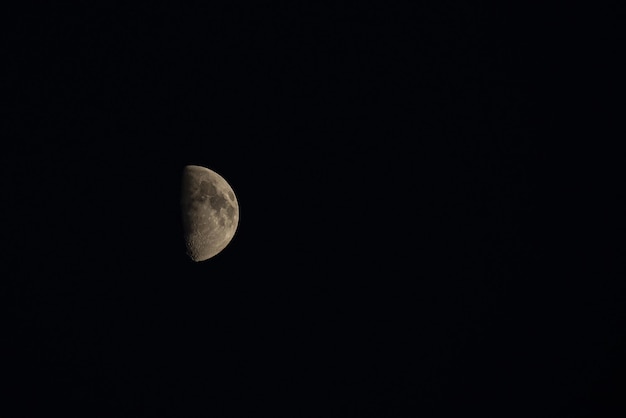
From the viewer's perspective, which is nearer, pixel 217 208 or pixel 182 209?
pixel 182 209

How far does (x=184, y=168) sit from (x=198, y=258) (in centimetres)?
147

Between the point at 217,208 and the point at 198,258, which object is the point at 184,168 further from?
the point at 198,258

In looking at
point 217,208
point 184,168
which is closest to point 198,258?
point 217,208

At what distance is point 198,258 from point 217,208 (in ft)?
2.84

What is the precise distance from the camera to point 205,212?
5621mm

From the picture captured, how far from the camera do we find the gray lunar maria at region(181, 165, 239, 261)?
5.51 meters

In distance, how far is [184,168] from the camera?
5.80m

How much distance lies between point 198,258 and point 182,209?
0.88m

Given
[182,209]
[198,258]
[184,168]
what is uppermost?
[184,168]

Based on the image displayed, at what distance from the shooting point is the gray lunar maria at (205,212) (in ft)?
18.1

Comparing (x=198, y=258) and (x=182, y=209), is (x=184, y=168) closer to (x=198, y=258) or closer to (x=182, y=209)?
(x=182, y=209)

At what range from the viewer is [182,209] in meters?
5.46

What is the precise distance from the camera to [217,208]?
19.1 feet

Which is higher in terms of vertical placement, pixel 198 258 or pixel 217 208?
pixel 217 208
